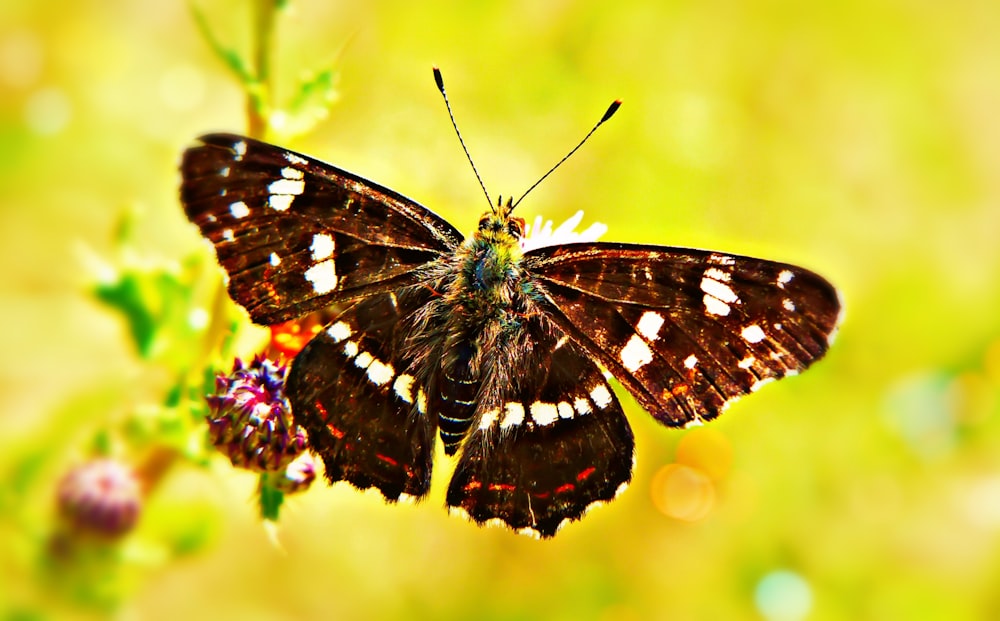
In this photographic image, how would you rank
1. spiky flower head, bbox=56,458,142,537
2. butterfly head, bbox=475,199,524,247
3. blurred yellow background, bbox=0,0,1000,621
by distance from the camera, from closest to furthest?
1. butterfly head, bbox=475,199,524,247
2. spiky flower head, bbox=56,458,142,537
3. blurred yellow background, bbox=0,0,1000,621

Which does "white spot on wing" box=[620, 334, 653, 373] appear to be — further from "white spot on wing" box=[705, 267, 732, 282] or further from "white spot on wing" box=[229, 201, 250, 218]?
"white spot on wing" box=[229, 201, 250, 218]

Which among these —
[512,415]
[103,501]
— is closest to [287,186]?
[512,415]

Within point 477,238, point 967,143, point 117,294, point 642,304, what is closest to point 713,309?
point 642,304

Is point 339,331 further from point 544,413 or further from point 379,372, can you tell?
point 544,413

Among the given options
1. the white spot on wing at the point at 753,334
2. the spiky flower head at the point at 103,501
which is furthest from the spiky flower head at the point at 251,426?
the white spot on wing at the point at 753,334

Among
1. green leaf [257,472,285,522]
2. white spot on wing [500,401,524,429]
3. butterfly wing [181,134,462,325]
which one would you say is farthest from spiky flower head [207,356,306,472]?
white spot on wing [500,401,524,429]

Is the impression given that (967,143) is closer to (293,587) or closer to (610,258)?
(610,258)
